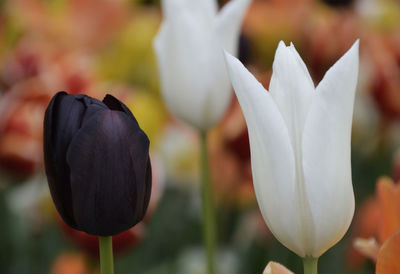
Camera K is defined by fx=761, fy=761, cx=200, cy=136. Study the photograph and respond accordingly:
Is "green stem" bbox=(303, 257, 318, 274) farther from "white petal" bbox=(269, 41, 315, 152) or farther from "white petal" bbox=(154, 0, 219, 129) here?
"white petal" bbox=(154, 0, 219, 129)

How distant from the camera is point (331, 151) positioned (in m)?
0.31

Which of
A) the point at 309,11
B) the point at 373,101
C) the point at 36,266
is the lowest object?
the point at 36,266

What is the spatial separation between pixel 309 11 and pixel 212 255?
613 millimetres

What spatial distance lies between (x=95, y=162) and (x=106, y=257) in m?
0.05

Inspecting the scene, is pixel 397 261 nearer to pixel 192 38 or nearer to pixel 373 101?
pixel 192 38

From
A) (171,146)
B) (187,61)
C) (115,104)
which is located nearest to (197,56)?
(187,61)

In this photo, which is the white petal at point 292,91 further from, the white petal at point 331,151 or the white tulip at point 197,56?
the white tulip at point 197,56

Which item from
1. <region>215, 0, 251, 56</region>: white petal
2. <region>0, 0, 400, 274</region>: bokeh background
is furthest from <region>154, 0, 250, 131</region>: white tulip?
<region>0, 0, 400, 274</region>: bokeh background

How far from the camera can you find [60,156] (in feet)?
1.04

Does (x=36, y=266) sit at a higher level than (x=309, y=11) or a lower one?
lower

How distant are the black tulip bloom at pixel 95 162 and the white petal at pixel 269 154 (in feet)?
0.15

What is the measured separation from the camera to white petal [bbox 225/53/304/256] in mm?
306

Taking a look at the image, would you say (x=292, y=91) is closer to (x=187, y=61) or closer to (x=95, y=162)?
(x=95, y=162)

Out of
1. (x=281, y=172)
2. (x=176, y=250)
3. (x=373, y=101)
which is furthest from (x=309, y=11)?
(x=281, y=172)
